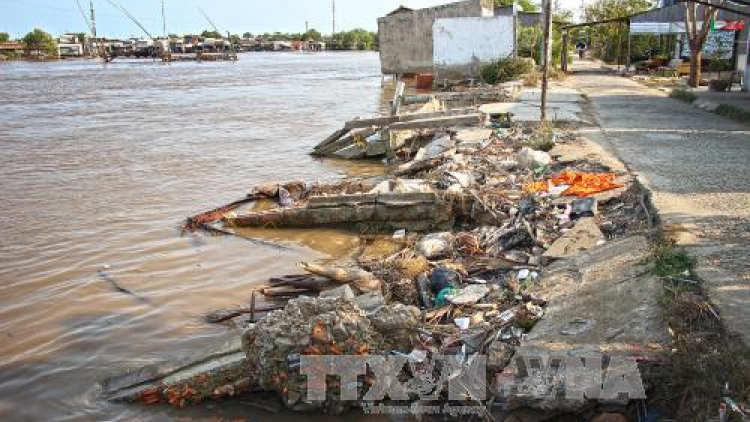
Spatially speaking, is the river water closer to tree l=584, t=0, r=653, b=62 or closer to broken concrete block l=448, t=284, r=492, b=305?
broken concrete block l=448, t=284, r=492, b=305

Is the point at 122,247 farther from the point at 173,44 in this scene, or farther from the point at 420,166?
the point at 173,44

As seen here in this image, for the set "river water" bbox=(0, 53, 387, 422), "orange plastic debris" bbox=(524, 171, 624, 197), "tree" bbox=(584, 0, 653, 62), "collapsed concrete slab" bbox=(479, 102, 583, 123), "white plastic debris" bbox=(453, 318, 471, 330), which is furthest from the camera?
"tree" bbox=(584, 0, 653, 62)

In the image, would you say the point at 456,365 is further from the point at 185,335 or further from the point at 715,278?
the point at 185,335

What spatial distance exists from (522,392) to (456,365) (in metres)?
0.55

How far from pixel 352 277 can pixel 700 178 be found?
4.39 m

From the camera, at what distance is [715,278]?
4.05 metres

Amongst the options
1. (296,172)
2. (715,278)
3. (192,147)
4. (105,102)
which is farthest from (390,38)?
(715,278)

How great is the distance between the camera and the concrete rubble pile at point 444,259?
3.97 metres

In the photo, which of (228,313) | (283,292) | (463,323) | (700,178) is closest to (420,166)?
(700,178)

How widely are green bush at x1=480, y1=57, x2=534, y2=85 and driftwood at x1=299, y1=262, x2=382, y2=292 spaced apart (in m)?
19.9

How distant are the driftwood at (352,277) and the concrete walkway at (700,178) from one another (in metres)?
2.63

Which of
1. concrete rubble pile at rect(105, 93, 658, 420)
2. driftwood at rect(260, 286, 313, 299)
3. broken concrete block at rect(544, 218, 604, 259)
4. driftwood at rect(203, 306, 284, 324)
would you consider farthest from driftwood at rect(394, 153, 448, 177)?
driftwood at rect(203, 306, 284, 324)

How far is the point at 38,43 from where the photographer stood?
271ft

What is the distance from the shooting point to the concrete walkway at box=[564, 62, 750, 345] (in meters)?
4.09
